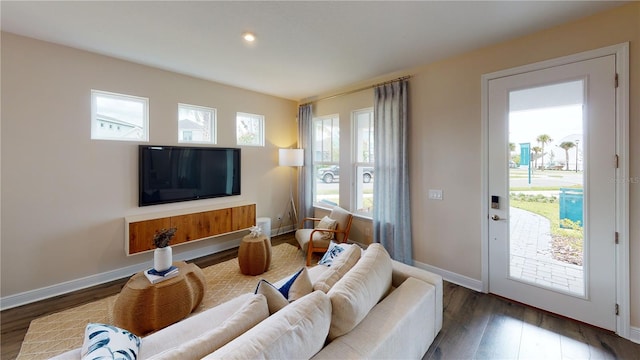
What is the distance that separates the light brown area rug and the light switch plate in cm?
202

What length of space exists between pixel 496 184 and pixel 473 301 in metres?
1.27

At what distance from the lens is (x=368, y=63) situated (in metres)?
3.15

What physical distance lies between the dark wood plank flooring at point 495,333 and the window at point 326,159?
2513 millimetres

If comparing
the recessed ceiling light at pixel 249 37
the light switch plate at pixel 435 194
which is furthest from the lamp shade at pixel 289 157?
the light switch plate at pixel 435 194

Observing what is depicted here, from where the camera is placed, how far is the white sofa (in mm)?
996

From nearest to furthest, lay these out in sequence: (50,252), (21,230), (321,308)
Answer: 1. (321,308)
2. (21,230)
3. (50,252)


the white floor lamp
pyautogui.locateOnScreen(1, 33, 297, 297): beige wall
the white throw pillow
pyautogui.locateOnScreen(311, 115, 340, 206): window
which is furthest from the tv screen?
the white throw pillow

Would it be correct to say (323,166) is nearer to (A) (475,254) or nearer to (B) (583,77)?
(A) (475,254)

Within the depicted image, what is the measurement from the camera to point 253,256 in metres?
3.11

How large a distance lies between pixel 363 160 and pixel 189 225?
9.07ft

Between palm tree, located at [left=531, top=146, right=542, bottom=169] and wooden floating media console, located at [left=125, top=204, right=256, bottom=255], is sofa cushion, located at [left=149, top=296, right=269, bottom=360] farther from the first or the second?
palm tree, located at [left=531, top=146, right=542, bottom=169]

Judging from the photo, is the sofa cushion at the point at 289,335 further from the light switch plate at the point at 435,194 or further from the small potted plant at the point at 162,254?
the light switch plate at the point at 435,194

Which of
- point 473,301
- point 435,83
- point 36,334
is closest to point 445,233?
point 473,301

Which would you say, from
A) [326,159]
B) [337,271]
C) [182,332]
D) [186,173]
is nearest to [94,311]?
[182,332]
